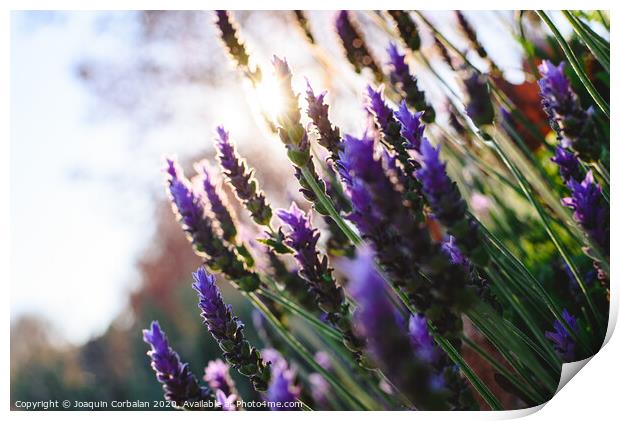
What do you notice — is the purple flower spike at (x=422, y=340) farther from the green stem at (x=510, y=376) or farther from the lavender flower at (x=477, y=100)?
the lavender flower at (x=477, y=100)

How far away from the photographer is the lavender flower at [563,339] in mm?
1110

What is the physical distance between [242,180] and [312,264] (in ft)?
0.70

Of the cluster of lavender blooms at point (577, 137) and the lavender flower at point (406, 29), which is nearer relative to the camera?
the cluster of lavender blooms at point (577, 137)

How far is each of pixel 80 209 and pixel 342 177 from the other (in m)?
0.82

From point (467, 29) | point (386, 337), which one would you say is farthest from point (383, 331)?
point (467, 29)

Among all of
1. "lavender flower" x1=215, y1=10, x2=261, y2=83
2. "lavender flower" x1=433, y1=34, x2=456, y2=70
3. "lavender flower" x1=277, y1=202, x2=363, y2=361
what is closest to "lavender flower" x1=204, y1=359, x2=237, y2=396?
"lavender flower" x1=277, y1=202, x2=363, y2=361

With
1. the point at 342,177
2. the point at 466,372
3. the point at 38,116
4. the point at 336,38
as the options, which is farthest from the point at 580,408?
the point at 38,116

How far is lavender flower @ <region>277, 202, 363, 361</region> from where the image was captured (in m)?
0.94

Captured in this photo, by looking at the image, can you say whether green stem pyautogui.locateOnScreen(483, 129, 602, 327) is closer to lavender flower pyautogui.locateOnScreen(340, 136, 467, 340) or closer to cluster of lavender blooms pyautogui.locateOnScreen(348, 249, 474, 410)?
lavender flower pyautogui.locateOnScreen(340, 136, 467, 340)

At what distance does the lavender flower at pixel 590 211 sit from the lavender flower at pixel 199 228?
56cm

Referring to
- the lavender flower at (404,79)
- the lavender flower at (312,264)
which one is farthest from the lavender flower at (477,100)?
the lavender flower at (312,264)

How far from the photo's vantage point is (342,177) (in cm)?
92

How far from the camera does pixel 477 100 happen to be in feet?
3.36

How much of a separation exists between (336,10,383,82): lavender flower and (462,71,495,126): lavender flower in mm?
395
